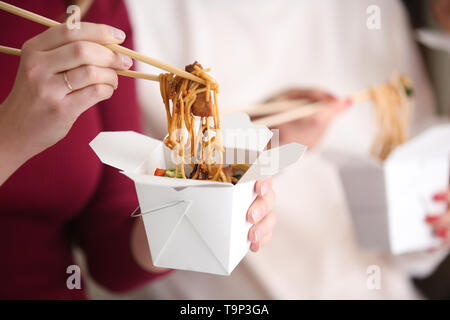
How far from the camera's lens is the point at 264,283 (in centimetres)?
104

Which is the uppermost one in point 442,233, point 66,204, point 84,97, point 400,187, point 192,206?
point 84,97

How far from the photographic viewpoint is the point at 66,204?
816 millimetres

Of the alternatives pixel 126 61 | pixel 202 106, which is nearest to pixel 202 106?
pixel 202 106

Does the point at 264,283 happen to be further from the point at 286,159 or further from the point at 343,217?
the point at 286,159

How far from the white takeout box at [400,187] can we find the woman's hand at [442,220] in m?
0.01

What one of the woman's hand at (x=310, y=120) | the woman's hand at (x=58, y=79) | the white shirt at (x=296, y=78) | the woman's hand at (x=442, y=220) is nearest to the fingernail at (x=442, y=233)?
the woman's hand at (x=442, y=220)

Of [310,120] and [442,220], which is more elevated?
[310,120]

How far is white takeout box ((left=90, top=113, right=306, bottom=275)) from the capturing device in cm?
47

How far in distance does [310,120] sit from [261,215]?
62cm

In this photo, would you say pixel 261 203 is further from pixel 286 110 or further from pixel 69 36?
pixel 286 110

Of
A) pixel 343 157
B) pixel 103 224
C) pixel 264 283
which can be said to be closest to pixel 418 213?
pixel 343 157

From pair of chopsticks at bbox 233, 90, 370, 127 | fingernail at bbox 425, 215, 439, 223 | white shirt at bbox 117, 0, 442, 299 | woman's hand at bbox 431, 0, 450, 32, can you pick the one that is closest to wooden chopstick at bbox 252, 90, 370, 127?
pair of chopsticks at bbox 233, 90, 370, 127

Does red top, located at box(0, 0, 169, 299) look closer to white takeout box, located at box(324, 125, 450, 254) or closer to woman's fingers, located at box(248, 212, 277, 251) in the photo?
woman's fingers, located at box(248, 212, 277, 251)

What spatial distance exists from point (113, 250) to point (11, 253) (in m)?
0.20
